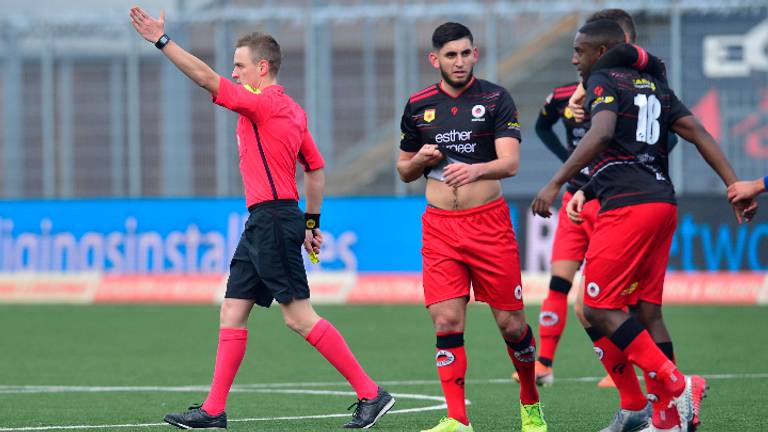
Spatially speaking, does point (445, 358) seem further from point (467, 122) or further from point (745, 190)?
point (745, 190)

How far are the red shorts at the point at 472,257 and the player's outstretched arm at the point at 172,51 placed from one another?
1.42 meters

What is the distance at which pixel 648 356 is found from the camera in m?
7.39

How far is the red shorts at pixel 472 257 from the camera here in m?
7.77

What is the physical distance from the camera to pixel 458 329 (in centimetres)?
773

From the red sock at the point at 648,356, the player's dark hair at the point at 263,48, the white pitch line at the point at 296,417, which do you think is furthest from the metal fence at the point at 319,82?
the red sock at the point at 648,356

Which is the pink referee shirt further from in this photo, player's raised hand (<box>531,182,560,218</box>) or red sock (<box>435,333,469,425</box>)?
player's raised hand (<box>531,182,560,218</box>)

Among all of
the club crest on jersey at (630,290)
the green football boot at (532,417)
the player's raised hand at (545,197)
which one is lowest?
the green football boot at (532,417)

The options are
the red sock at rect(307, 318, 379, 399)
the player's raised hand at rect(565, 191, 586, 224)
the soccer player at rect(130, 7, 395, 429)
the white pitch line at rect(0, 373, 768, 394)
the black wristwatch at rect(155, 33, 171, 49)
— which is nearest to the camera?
the black wristwatch at rect(155, 33, 171, 49)

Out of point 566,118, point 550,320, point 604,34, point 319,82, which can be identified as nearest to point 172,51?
point 604,34

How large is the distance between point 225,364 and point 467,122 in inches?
73.1

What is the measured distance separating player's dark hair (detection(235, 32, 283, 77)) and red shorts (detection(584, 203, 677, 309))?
6.68ft

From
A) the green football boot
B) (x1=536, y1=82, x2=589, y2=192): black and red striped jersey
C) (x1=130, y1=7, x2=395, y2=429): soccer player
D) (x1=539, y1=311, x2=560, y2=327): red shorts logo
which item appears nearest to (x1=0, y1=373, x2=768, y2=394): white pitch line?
(x1=539, y1=311, x2=560, y2=327): red shorts logo

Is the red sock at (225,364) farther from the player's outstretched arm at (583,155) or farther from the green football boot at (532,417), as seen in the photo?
the player's outstretched arm at (583,155)

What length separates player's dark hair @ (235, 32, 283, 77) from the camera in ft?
26.9
